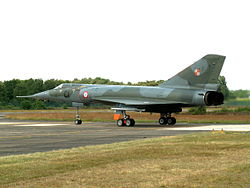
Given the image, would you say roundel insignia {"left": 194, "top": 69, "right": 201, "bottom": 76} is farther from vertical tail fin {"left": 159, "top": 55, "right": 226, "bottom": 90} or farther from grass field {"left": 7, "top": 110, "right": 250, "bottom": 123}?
grass field {"left": 7, "top": 110, "right": 250, "bottom": 123}

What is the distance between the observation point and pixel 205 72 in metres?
32.7

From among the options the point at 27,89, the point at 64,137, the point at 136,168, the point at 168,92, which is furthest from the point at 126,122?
the point at 27,89

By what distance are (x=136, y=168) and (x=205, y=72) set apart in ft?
73.4

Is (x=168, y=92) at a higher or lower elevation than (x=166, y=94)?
higher

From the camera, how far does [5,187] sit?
9234 millimetres

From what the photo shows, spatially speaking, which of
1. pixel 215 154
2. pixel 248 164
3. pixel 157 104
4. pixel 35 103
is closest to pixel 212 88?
pixel 157 104

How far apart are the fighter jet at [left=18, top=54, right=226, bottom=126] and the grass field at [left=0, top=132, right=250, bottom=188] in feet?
56.3

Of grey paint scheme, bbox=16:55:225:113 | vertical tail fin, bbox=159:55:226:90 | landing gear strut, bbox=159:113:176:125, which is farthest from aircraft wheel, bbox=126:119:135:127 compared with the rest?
vertical tail fin, bbox=159:55:226:90

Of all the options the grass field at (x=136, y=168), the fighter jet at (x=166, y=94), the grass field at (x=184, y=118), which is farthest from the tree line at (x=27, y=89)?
the grass field at (x=136, y=168)

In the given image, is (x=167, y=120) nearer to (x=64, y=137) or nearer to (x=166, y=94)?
(x=166, y=94)

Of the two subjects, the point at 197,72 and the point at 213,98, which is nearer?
the point at 213,98

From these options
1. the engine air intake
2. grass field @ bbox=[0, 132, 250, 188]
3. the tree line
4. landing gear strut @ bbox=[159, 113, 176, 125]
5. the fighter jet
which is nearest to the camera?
grass field @ bbox=[0, 132, 250, 188]

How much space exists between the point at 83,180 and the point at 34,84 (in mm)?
94912

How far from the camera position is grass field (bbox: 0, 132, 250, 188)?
9492 mm
